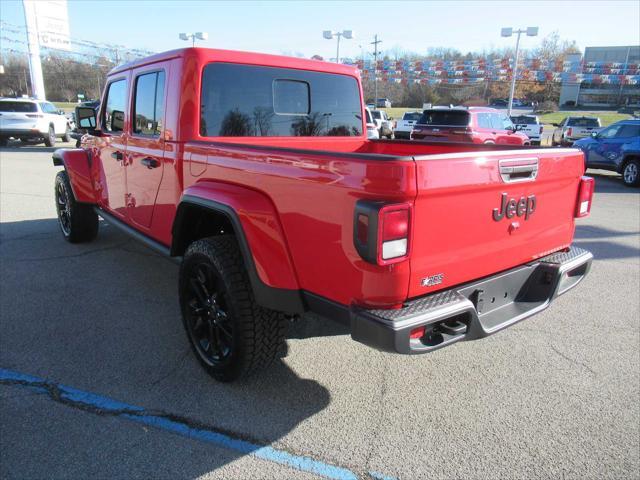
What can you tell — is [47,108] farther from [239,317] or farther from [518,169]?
[518,169]

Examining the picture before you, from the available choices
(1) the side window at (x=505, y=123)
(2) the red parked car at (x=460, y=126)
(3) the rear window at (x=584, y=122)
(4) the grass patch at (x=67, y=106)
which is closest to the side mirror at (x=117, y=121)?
(2) the red parked car at (x=460, y=126)

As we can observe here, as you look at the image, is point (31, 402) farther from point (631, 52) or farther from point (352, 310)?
point (631, 52)

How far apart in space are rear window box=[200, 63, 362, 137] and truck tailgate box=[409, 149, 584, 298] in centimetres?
181

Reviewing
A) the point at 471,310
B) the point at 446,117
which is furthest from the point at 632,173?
the point at 471,310

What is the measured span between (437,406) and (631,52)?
7651cm

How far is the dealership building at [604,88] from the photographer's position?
62.2m

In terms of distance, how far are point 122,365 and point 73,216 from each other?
307cm

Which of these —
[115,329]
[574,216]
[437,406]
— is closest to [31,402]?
[115,329]

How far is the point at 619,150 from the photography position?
12727 mm

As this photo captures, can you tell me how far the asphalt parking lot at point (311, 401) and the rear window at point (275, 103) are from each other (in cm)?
160

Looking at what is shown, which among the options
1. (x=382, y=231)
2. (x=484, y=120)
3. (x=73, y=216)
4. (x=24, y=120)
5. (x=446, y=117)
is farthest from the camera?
(x=24, y=120)

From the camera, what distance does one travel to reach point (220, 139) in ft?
11.0

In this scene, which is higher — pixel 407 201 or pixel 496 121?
pixel 496 121

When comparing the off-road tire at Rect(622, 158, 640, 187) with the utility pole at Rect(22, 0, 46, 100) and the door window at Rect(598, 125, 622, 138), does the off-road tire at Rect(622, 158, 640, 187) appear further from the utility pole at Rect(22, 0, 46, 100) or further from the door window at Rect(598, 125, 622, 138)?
the utility pole at Rect(22, 0, 46, 100)
